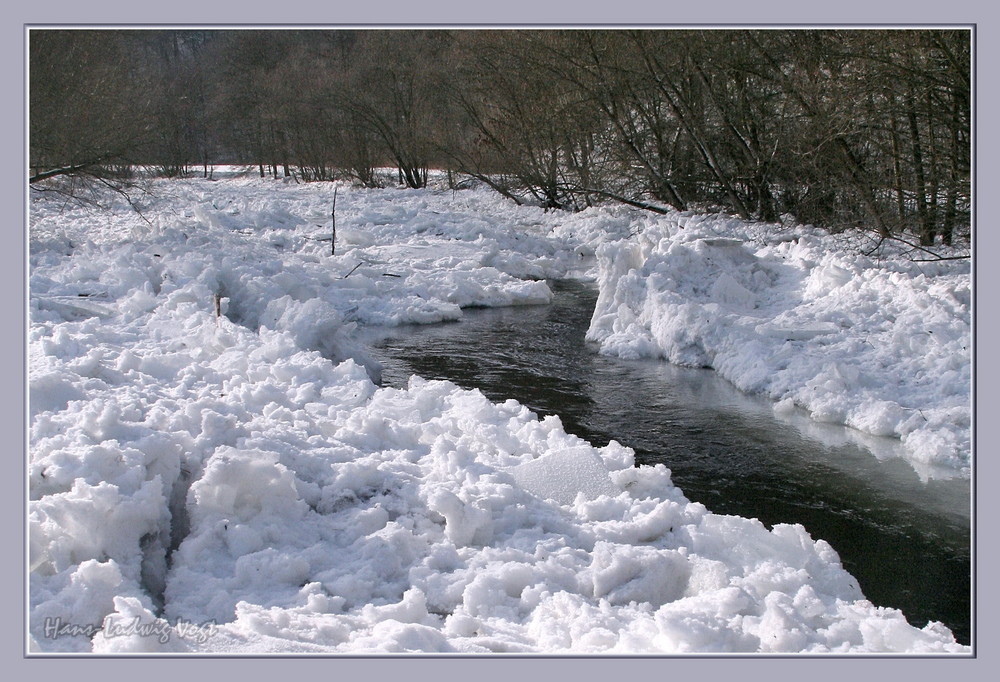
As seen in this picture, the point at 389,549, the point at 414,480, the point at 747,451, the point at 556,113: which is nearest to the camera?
the point at 389,549

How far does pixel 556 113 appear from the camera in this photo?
17641 millimetres

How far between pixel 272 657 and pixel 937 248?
8.79m

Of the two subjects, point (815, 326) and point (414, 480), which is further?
point (815, 326)

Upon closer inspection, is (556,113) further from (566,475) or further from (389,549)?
(389,549)

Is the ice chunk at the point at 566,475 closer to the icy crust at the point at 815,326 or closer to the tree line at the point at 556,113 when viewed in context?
the icy crust at the point at 815,326

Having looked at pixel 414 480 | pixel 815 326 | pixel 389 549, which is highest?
pixel 815 326

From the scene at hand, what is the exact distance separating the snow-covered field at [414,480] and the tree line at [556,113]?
65.1 inches

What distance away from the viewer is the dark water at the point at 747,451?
15.4 feet

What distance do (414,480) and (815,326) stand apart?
211 inches

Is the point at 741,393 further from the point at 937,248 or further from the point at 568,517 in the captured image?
the point at 568,517

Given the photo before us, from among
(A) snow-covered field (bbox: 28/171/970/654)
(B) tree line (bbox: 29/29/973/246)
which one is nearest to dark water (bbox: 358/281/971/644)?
(A) snow-covered field (bbox: 28/171/970/654)

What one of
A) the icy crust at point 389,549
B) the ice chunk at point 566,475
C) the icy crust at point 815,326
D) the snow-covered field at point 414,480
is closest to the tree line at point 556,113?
the icy crust at point 815,326

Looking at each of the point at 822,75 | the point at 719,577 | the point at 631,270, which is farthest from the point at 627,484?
the point at 822,75

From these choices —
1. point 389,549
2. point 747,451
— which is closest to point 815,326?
point 747,451
